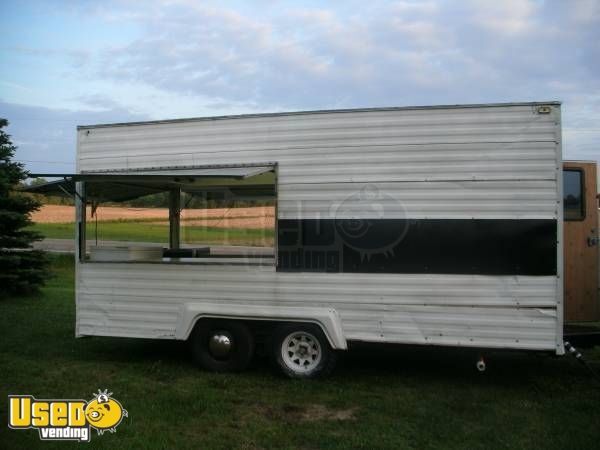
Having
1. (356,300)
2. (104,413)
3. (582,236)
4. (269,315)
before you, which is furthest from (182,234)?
(582,236)

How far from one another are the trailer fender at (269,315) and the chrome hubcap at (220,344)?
247 mm

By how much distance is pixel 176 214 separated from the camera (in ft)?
27.5

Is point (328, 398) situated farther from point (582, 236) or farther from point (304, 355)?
point (582, 236)

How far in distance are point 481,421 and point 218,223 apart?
452 centimetres

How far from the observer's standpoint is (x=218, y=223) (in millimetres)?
8234

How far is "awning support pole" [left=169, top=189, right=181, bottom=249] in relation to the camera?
8.30 metres

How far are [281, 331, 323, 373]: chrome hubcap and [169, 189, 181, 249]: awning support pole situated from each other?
8.96ft

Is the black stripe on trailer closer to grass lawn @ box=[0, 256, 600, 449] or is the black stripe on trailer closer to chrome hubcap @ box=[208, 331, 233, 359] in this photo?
chrome hubcap @ box=[208, 331, 233, 359]

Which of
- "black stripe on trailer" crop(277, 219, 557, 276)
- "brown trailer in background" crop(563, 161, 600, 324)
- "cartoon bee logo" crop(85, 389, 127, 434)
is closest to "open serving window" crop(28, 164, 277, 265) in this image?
"black stripe on trailer" crop(277, 219, 557, 276)

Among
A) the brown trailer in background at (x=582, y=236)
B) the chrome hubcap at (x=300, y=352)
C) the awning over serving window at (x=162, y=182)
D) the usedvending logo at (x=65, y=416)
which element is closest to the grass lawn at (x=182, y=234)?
the awning over serving window at (x=162, y=182)

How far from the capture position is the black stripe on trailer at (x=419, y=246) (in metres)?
5.76

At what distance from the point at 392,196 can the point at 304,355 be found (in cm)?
203

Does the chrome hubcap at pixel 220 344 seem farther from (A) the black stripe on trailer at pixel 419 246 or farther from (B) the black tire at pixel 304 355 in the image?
(A) the black stripe on trailer at pixel 419 246

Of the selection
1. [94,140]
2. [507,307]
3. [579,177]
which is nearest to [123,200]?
[94,140]
